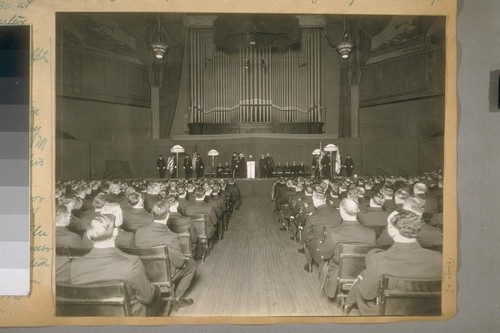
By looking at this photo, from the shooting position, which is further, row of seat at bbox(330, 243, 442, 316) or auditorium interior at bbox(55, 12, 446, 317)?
auditorium interior at bbox(55, 12, 446, 317)

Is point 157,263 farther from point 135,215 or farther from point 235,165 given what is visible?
point 235,165

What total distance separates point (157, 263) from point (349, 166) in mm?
1771

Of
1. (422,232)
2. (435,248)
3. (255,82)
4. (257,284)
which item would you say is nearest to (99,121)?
(255,82)

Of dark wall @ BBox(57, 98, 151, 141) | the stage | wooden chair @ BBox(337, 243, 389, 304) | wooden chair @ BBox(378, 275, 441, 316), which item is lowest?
wooden chair @ BBox(378, 275, 441, 316)

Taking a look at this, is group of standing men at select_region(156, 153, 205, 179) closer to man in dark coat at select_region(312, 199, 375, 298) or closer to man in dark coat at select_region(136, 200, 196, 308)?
man in dark coat at select_region(136, 200, 196, 308)

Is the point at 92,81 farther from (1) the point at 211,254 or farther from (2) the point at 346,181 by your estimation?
(2) the point at 346,181

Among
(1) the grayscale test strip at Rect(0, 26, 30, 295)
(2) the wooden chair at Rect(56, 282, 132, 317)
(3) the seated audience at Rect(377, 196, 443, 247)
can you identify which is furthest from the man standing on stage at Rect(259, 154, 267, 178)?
(1) the grayscale test strip at Rect(0, 26, 30, 295)

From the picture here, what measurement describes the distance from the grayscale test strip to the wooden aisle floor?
1.31 metres

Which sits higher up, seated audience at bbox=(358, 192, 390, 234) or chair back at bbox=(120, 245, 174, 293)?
seated audience at bbox=(358, 192, 390, 234)

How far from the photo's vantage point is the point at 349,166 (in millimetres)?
3068

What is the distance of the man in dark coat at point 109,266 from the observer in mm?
2512

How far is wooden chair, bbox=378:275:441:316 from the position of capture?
2525 mm

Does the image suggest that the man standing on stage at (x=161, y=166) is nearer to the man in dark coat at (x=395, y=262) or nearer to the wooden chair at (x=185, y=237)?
the wooden chair at (x=185, y=237)

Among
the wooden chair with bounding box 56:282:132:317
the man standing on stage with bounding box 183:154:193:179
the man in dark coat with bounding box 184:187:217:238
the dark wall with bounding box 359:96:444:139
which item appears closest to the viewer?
the wooden chair with bounding box 56:282:132:317
